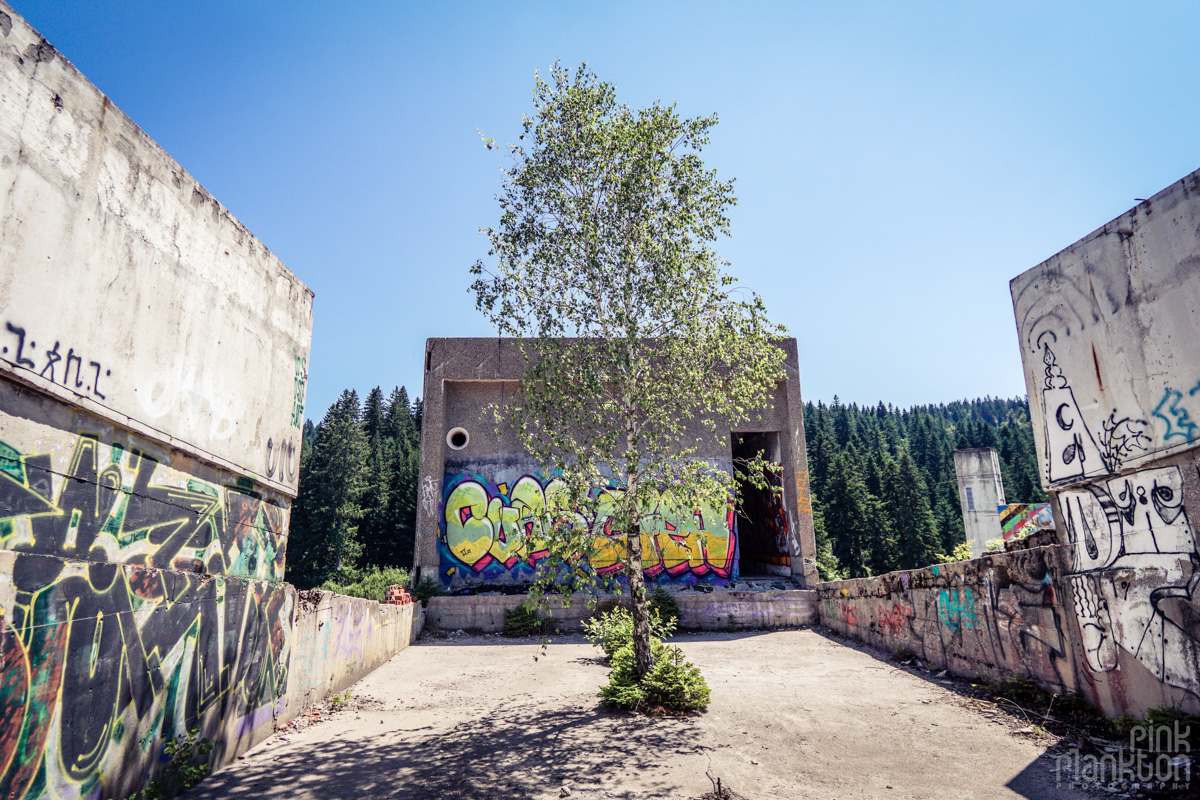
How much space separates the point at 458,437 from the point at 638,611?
12.1m

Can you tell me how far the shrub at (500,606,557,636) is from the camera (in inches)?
622

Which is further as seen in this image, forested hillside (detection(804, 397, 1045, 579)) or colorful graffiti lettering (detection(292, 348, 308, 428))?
forested hillside (detection(804, 397, 1045, 579))

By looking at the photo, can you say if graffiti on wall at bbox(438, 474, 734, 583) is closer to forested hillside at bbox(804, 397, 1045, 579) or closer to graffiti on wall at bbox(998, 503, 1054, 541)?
graffiti on wall at bbox(998, 503, 1054, 541)

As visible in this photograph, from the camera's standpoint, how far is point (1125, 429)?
636 centimetres

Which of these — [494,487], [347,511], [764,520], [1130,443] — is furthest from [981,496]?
[347,511]

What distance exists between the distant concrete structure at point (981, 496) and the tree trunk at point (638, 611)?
79.8 feet

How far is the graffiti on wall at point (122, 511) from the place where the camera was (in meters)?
4.04

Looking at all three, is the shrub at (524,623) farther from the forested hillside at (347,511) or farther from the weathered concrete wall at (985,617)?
the forested hillside at (347,511)

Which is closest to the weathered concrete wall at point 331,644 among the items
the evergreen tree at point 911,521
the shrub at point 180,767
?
the shrub at point 180,767

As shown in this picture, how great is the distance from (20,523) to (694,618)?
49.3 feet

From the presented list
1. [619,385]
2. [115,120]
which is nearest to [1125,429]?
[619,385]

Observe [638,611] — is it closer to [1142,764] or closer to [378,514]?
[1142,764]

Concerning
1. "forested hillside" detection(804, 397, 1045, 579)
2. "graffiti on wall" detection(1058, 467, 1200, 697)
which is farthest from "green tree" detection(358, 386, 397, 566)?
"graffiti on wall" detection(1058, 467, 1200, 697)

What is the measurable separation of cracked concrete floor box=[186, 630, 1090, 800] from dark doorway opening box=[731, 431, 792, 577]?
1022 cm
